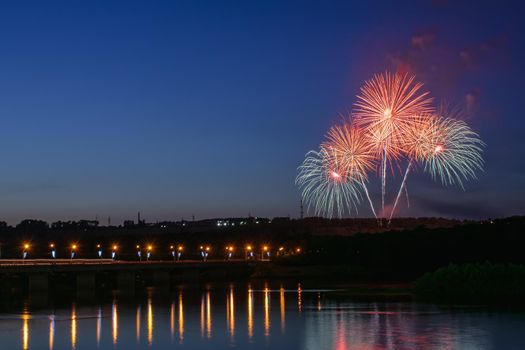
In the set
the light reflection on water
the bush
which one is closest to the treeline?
the bush

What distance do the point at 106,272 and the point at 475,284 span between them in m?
92.4

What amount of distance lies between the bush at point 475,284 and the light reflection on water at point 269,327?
1172 cm

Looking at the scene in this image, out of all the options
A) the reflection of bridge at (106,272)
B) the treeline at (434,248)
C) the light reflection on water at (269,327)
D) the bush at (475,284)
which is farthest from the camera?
the treeline at (434,248)

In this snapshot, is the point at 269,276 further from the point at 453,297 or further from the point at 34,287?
the point at 453,297

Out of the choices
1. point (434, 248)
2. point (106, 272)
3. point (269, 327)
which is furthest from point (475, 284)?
point (106, 272)

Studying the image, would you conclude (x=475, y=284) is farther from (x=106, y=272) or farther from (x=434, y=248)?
(x=106, y=272)

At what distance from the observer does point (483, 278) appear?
8675cm

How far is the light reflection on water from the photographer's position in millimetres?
47844

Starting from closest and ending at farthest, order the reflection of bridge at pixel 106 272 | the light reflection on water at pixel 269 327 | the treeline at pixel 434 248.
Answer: the light reflection on water at pixel 269 327, the reflection of bridge at pixel 106 272, the treeline at pixel 434 248

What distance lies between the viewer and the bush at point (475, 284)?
3280 inches

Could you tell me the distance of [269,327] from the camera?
57.2m

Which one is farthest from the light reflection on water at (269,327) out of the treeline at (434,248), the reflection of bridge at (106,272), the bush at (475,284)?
the treeline at (434,248)

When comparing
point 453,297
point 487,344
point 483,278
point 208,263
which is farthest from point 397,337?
point 208,263

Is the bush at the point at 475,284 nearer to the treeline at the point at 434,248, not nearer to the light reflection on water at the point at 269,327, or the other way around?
the light reflection on water at the point at 269,327
